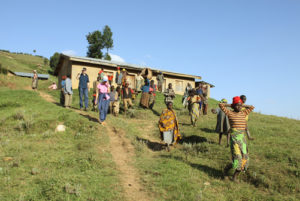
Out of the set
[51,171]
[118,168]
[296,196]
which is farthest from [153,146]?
[296,196]

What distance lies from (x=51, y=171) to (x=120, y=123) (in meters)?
5.79

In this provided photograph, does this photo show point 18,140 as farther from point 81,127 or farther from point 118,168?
point 118,168

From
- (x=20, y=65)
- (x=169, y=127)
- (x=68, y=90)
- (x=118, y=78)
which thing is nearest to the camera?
(x=169, y=127)

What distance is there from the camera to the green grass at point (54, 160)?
5.48 metres

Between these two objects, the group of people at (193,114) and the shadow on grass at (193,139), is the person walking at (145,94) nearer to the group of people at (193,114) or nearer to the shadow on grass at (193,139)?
the group of people at (193,114)

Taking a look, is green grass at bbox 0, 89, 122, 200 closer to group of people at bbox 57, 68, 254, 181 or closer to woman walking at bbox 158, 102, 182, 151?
group of people at bbox 57, 68, 254, 181

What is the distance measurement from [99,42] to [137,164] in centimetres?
4911

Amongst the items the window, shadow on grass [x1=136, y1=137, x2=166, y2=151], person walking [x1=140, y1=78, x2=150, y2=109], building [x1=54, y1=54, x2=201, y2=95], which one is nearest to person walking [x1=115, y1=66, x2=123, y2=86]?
person walking [x1=140, y1=78, x2=150, y2=109]

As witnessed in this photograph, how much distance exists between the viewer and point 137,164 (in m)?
7.63

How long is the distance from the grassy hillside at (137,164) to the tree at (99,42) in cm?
4337

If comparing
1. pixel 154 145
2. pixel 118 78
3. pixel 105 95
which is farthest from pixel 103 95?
pixel 118 78

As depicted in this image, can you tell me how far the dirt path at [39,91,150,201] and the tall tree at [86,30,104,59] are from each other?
145 ft

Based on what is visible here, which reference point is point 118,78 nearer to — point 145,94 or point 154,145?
point 145,94

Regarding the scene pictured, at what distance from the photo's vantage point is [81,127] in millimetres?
10625
